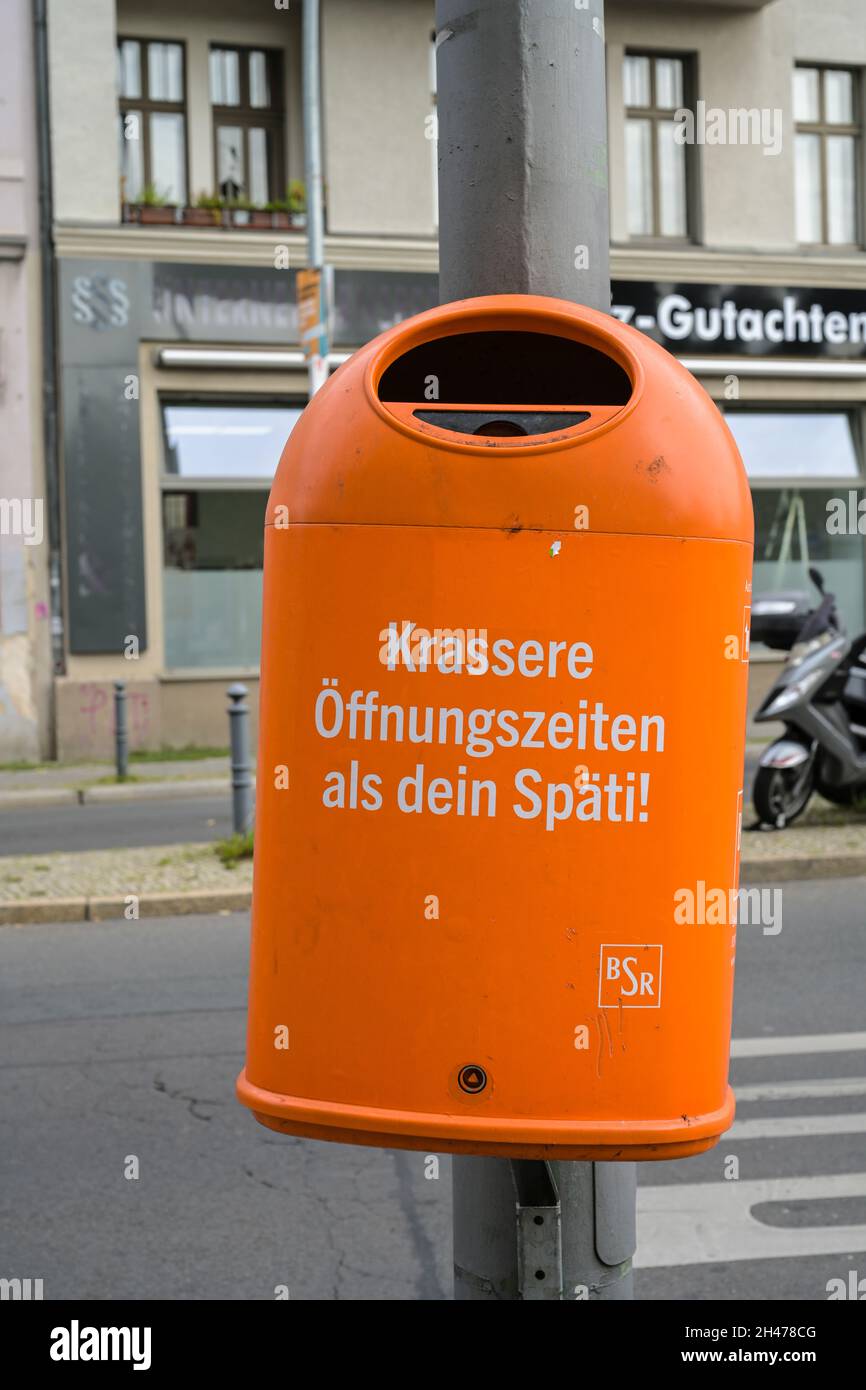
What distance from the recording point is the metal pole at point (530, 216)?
6.44 ft

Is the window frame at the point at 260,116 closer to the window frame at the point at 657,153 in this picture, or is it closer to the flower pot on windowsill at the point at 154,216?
the flower pot on windowsill at the point at 154,216

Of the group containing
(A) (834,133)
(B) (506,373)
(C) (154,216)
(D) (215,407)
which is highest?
(A) (834,133)

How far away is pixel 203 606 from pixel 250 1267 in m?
13.7

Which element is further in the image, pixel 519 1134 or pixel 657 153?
pixel 657 153

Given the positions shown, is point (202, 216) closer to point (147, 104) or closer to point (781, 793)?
point (147, 104)

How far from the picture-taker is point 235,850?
8836 mm

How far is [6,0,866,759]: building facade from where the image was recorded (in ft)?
53.2

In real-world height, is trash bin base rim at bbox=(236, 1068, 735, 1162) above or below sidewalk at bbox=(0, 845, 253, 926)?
above

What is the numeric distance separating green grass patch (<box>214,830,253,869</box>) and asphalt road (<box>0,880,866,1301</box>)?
2.35 m

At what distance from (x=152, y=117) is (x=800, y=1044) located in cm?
1454

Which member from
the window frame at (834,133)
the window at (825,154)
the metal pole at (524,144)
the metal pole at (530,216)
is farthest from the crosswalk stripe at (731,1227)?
→ the window at (825,154)

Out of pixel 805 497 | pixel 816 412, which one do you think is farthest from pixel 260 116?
pixel 805 497

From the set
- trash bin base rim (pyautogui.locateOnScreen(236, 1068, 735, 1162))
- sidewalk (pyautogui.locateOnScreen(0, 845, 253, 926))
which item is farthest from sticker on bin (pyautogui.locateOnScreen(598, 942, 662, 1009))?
sidewalk (pyautogui.locateOnScreen(0, 845, 253, 926))

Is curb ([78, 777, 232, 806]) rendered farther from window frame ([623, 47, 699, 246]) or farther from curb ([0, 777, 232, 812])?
window frame ([623, 47, 699, 246])
